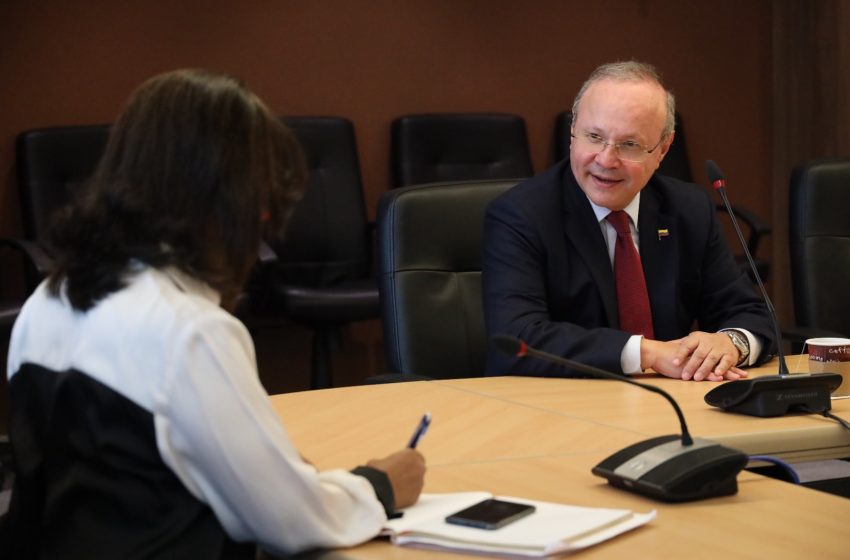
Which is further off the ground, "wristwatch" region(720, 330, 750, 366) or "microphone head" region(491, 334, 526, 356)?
"microphone head" region(491, 334, 526, 356)

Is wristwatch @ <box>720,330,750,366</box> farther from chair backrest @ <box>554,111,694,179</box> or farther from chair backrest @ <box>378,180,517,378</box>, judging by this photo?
chair backrest @ <box>554,111,694,179</box>

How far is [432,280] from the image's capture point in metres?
2.78

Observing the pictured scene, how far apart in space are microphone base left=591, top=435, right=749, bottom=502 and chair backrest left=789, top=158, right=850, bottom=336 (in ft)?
5.08

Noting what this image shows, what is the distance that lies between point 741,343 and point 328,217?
254 cm

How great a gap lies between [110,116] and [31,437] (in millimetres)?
3550

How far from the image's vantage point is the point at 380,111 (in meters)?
5.14

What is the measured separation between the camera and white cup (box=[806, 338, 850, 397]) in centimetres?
221

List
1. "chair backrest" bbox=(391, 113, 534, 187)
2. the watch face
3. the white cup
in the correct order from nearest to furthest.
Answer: the white cup → the watch face → "chair backrest" bbox=(391, 113, 534, 187)

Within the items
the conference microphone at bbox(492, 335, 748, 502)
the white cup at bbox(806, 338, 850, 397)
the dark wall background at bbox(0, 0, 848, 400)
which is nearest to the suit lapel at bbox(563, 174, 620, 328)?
the white cup at bbox(806, 338, 850, 397)

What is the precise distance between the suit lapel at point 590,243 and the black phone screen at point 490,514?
1183 millimetres

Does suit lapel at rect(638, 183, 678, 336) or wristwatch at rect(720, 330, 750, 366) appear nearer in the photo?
wristwatch at rect(720, 330, 750, 366)

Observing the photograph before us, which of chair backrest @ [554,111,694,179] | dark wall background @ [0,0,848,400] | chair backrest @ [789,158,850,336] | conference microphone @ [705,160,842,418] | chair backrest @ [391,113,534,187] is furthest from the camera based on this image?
chair backrest @ [554,111,694,179]

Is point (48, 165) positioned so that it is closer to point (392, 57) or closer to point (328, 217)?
point (328, 217)


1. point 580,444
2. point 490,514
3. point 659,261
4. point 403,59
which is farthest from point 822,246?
point 403,59
